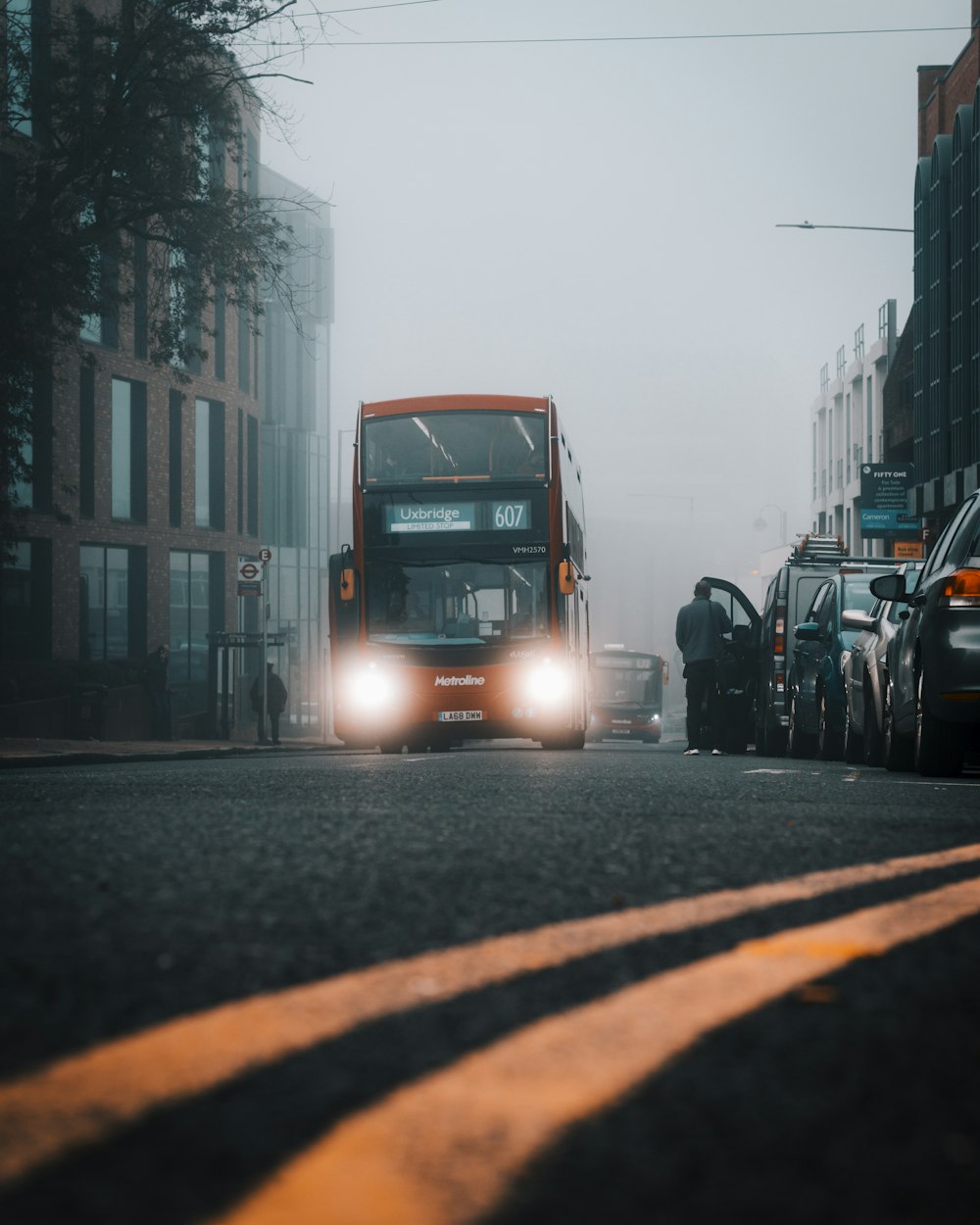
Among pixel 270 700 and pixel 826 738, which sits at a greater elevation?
pixel 826 738

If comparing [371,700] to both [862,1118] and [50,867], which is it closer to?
[50,867]

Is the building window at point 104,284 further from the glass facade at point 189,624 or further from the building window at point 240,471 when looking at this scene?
the building window at point 240,471

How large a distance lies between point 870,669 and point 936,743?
7.57 feet

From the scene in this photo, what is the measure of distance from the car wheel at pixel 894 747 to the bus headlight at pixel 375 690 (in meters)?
8.88

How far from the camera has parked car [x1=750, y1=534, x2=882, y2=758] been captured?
61.5ft

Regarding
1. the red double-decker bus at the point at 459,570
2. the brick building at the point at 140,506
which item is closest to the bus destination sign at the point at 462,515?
the red double-decker bus at the point at 459,570

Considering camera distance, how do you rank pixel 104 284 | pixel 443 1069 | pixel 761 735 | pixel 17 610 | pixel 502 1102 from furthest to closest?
pixel 17 610 → pixel 104 284 → pixel 761 735 → pixel 443 1069 → pixel 502 1102

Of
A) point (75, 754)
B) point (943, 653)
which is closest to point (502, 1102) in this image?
point (943, 653)

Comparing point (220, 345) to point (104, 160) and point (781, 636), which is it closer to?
point (104, 160)

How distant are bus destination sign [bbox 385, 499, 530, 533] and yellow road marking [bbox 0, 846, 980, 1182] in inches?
620

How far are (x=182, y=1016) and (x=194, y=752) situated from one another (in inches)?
825

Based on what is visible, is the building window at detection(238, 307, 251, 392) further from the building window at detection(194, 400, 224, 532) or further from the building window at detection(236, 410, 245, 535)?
the building window at detection(194, 400, 224, 532)

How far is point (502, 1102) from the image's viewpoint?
2.05m

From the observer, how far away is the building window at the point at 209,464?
43.8 m
